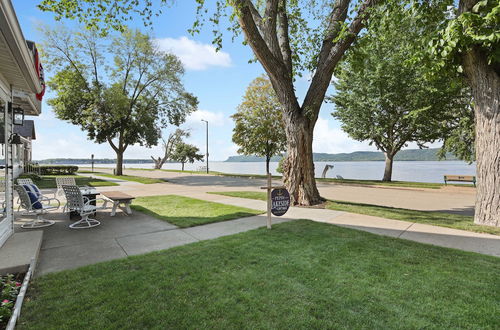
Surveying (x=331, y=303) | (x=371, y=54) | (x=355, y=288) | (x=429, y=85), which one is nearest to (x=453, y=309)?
(x=355, y=288)

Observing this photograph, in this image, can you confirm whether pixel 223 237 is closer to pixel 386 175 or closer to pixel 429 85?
pixel 429 85

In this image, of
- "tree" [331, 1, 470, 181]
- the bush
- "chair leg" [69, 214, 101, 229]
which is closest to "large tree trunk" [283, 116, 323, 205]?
"chair leg" [69, 214, 101, 229]

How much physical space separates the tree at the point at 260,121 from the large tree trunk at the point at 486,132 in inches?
836

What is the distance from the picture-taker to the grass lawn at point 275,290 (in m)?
2.62

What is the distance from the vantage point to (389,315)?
2.70m

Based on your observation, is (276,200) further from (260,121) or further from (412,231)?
(260,121)

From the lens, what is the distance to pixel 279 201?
629cm

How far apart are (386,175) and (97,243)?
22972 mm

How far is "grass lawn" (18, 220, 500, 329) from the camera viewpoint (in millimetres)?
2619

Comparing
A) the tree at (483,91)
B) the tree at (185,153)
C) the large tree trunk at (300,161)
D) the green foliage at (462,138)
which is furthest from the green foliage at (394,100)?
the tree at (185,153)

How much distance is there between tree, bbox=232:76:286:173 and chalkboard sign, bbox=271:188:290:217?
2188 cm

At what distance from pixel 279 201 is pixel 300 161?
3.16 metres

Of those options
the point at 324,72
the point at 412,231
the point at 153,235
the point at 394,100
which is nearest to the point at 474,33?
the point at 324,72

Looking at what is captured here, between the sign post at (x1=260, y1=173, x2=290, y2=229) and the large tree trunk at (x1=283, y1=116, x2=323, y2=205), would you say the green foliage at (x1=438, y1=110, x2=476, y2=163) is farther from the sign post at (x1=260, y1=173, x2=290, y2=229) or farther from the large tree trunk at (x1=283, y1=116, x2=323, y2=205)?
the sign post at (x1=260, y1=173, x2=290, y2=229)
